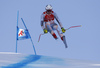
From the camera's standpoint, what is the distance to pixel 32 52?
445 cm

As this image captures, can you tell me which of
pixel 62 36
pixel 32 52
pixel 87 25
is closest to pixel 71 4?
pixel 87 25

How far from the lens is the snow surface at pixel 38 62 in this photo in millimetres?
3457

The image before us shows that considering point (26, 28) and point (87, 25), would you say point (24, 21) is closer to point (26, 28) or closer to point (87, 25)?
point (26, 28)

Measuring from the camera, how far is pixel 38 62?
3773 mm

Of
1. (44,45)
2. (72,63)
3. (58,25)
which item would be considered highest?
(58,25)

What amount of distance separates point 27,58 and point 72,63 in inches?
29.1

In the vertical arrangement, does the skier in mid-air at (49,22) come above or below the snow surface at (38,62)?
above

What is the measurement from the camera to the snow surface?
3.46 metres

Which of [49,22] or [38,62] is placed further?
[49,22]

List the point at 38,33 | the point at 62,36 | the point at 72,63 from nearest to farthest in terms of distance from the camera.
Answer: the point at 72,63
the point at 62,36
the point at 38,33

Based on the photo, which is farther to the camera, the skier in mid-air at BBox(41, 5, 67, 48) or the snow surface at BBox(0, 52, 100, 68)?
the skier in mid-air at BBox(41, 5, 67, 48)

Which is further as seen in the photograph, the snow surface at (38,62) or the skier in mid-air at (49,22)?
the skier in mid-air at (49,22)

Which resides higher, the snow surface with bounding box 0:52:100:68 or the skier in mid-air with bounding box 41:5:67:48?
the skier in mid-air with bounding box 41:5:67:48

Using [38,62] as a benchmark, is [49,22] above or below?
above
